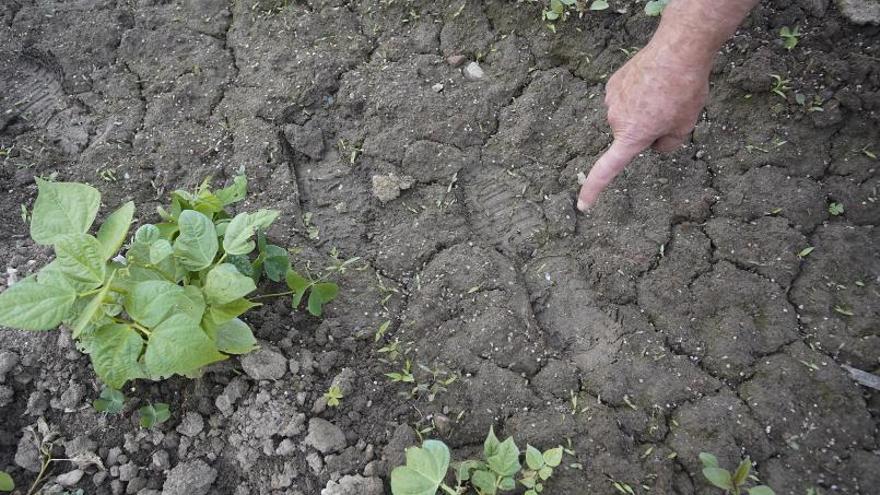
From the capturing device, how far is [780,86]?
2248 millimetres

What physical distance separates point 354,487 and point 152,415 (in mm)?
665

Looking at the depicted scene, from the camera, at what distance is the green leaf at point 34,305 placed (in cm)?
152

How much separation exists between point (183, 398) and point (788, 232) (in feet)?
6.63

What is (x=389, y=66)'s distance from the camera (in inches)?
99.7

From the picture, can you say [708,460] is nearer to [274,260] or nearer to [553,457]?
[553,457]

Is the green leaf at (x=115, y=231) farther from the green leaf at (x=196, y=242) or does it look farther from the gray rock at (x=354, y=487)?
the gray rock at (x=354, y=487)

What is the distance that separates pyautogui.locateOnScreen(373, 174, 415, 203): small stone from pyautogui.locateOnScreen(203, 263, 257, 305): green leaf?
712 millimetres

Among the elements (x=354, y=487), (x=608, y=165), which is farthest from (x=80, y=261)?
(x=608, y=165)

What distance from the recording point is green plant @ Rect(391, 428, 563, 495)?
1.69 metres

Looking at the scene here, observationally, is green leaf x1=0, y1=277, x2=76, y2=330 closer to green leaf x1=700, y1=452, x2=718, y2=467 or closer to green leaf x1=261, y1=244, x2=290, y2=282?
green leaf x1=261, y1=244, x2=290, y2=282

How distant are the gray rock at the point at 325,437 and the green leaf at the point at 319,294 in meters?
0.35

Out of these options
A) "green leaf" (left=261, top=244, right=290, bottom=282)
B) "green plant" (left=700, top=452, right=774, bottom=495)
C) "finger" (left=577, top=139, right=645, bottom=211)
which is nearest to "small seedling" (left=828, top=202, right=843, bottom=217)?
"finger" (left=577, top=139, right=645, bottom=211)

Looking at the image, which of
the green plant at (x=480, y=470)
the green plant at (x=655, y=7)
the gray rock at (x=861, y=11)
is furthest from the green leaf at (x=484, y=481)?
the gray rock at (x=861, y=11)

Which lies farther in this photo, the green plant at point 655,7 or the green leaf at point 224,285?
the green plant at point 655,7
